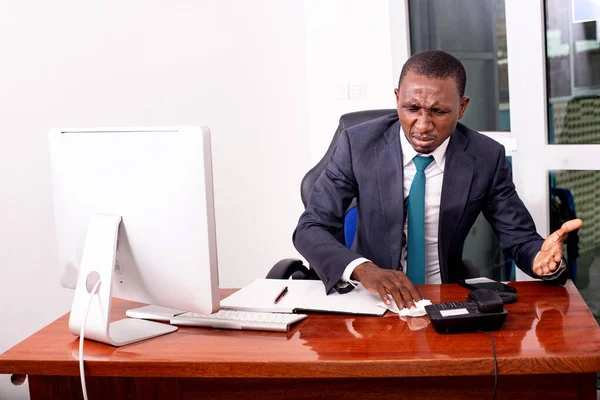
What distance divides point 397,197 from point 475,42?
1.32 meters

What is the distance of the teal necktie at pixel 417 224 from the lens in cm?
217

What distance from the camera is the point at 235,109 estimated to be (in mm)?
3609

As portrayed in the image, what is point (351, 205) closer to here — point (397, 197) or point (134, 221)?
point (397, 197)

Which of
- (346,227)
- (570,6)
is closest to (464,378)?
(346,227)

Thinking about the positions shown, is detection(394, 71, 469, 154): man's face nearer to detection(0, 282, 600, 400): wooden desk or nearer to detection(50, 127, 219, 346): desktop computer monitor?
detection(0, 282, 600, 400): wooden desk

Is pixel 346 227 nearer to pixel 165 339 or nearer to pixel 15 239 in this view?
pixel 165 339

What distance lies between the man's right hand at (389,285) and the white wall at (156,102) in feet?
6.19

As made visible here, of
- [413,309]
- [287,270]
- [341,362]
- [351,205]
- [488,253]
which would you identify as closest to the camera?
[341,362]

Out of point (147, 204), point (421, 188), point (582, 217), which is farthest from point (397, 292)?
point (582, 217)

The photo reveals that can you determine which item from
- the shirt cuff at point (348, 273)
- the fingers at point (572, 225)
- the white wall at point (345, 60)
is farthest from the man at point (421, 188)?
the white wall at point (345, 60)

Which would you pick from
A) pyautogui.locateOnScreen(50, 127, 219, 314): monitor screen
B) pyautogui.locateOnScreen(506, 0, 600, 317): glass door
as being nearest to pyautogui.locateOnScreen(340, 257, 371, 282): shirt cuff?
pyautogui.locateOnScreen(50, 127, 219, 314): monitor screen

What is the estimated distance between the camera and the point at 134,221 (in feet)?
5.44

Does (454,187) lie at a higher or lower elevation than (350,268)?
higher

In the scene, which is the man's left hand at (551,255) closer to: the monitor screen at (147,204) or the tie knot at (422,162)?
the tie knot at (422,162)
